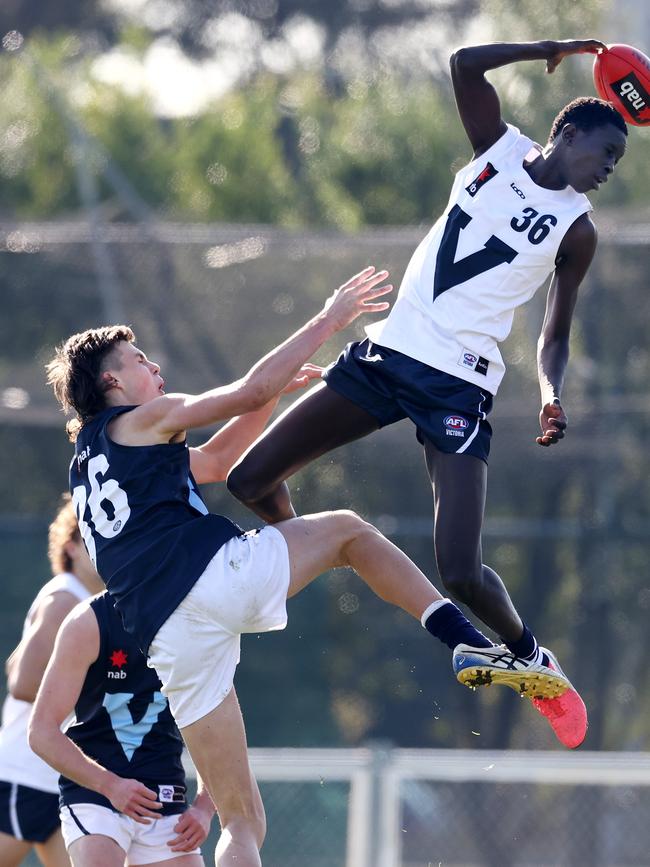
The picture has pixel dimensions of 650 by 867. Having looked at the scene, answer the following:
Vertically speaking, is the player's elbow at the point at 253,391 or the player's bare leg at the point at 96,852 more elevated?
the player's elbow at the point at 253,391

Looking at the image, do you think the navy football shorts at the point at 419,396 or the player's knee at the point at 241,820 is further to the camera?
the navy football shorts at the point at 419,396

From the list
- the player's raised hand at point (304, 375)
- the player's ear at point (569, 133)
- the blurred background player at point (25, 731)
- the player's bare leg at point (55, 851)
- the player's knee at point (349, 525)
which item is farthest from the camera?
the player's bare leg at point (55, 851)

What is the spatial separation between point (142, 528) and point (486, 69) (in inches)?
68.5

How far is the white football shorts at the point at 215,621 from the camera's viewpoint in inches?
159

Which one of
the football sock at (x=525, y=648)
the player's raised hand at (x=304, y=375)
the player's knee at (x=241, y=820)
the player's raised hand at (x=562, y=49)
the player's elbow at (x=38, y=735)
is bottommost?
the player's knee at (x=241, y=820)

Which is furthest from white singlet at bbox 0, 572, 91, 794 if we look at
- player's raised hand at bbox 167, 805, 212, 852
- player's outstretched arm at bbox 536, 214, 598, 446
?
player's outstretched arm at bbox 536, 214, 598, 446

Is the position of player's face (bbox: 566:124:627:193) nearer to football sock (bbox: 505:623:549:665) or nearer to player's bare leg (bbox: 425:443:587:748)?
player's bare leg (bbox: 425:443:587:748)

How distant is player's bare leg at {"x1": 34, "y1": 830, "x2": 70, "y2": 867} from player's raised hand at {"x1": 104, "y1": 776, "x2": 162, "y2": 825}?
89 cm

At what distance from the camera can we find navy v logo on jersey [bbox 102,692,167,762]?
14.8 ft

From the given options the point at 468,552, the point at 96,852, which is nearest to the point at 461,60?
the point at 468,552

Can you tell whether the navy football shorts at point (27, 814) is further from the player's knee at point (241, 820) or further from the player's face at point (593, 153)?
the player's face at point (593, 153)

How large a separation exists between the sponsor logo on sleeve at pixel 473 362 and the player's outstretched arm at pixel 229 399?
0.47m

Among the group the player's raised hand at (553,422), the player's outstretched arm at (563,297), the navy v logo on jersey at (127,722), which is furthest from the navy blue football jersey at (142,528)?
the player's outstretched arm at (563,297)

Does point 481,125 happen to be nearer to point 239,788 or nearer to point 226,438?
point 226,438
